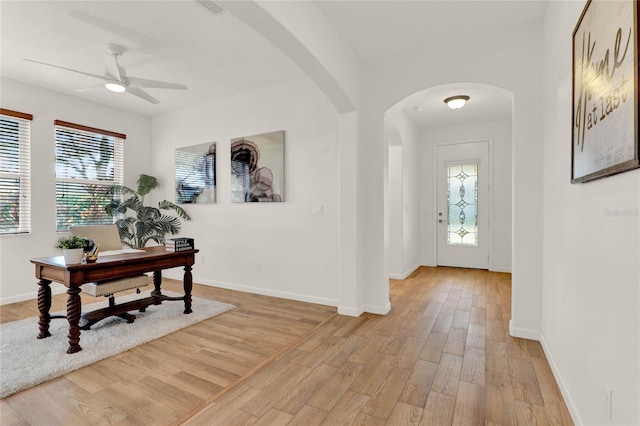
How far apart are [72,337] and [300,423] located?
6.83 feet

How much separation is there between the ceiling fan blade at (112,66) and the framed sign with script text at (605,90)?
3.69 m

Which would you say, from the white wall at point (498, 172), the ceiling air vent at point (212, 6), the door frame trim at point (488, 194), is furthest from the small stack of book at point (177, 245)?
the white wall at point (498, 172)

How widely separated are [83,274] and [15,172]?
2.70 m

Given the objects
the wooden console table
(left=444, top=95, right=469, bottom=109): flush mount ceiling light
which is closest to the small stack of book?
the wooden console table

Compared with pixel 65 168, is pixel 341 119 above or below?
above

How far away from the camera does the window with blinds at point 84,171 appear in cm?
446

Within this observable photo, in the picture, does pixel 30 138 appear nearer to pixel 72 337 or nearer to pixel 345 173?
pixel 72 337

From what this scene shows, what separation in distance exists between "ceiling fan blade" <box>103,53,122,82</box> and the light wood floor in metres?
2.62

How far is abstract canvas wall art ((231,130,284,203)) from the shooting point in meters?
4.18

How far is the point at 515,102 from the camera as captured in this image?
9.19 feet

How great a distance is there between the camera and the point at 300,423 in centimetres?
168

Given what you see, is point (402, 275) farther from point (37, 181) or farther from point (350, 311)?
point (37, 181)

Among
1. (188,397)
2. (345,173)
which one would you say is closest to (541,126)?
(345,173)

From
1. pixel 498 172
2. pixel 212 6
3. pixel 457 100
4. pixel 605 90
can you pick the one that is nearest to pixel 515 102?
pixel 457 100
